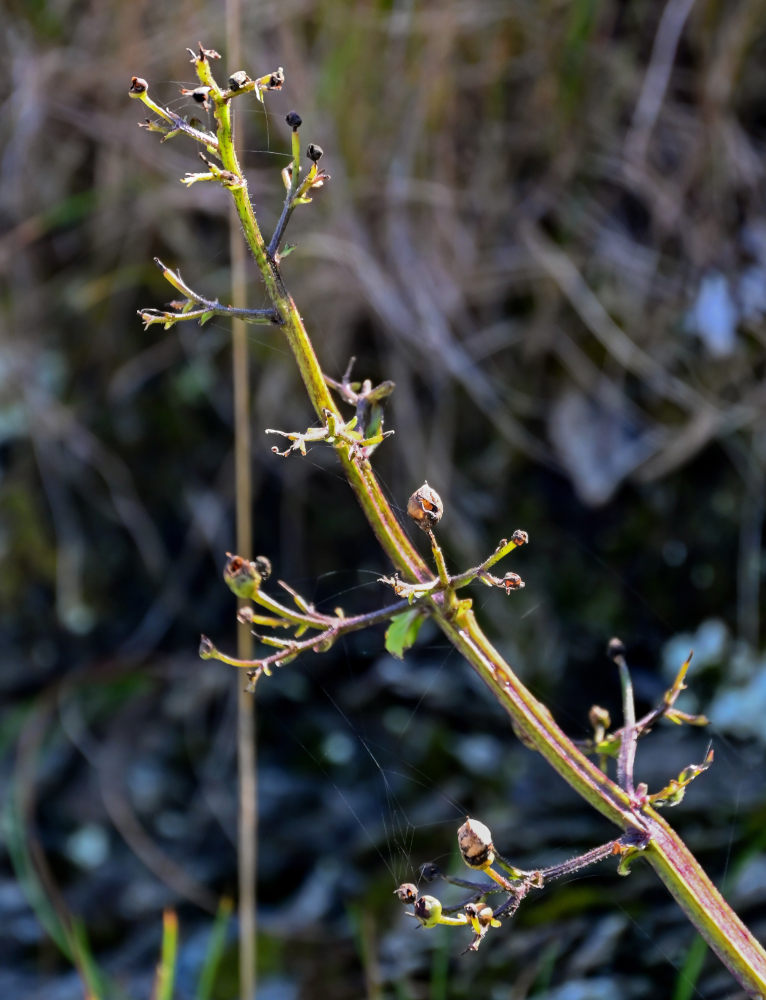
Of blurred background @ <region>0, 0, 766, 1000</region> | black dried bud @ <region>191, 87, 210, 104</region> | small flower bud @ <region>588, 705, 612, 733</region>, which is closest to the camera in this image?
black dried bud @ <region>191, 87, 210, 104</region>

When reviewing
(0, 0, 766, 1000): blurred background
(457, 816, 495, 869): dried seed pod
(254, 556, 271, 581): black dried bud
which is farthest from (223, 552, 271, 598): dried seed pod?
(0, 0, 766, 1000): blurred background

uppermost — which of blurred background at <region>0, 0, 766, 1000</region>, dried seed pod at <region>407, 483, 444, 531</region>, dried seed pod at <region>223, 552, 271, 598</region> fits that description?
dried seed pod at <region>407, 483, 444, 531</region>

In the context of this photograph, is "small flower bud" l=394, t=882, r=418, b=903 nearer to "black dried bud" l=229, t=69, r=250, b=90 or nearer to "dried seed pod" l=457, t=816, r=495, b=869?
"dried seed pod" l=457, t=816, r=495, b=869

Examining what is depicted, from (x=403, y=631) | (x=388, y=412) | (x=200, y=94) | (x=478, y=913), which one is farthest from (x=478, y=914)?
(x=388, y=412)

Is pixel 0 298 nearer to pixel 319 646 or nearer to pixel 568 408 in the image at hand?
pixel 568 408

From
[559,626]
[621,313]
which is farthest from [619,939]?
[621,313]
